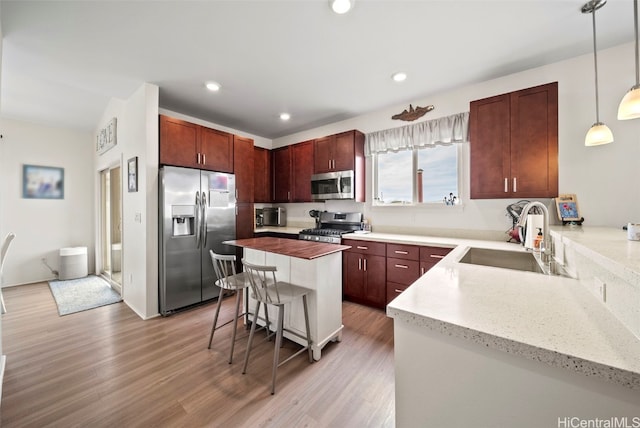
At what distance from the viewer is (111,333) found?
2.50m

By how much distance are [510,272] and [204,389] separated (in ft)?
7.05

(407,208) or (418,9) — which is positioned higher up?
(418,9)

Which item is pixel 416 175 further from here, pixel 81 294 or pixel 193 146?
Answer: pixel 81 294

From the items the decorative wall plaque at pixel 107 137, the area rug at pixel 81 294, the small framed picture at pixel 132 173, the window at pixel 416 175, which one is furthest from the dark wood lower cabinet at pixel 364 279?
the decorative wall plaque at pixel 107 137

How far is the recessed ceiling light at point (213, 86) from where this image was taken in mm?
2775

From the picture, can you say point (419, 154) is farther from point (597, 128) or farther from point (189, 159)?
point (189, 159)

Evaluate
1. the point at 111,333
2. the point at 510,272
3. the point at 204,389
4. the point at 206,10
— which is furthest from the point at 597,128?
the point at 111,333

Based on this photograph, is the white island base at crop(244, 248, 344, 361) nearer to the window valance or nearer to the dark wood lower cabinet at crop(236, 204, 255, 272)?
the dark wood lower cabinet at crop(236, 204, 255, 272)

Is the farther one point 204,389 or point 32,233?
point 32,233

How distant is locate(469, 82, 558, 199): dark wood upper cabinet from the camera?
7.32 feet

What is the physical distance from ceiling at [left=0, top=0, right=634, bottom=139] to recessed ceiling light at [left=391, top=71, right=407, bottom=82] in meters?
0.09

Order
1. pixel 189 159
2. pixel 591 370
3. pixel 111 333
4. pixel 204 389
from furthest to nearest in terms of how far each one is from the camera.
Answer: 1. pixel 189 159
2. pixel 111 333
3. pixel 204 389
4. pixel 591 370

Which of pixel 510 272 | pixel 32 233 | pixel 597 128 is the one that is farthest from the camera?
pixel 32 233

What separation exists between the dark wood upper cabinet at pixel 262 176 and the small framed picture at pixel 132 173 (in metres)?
1.73
